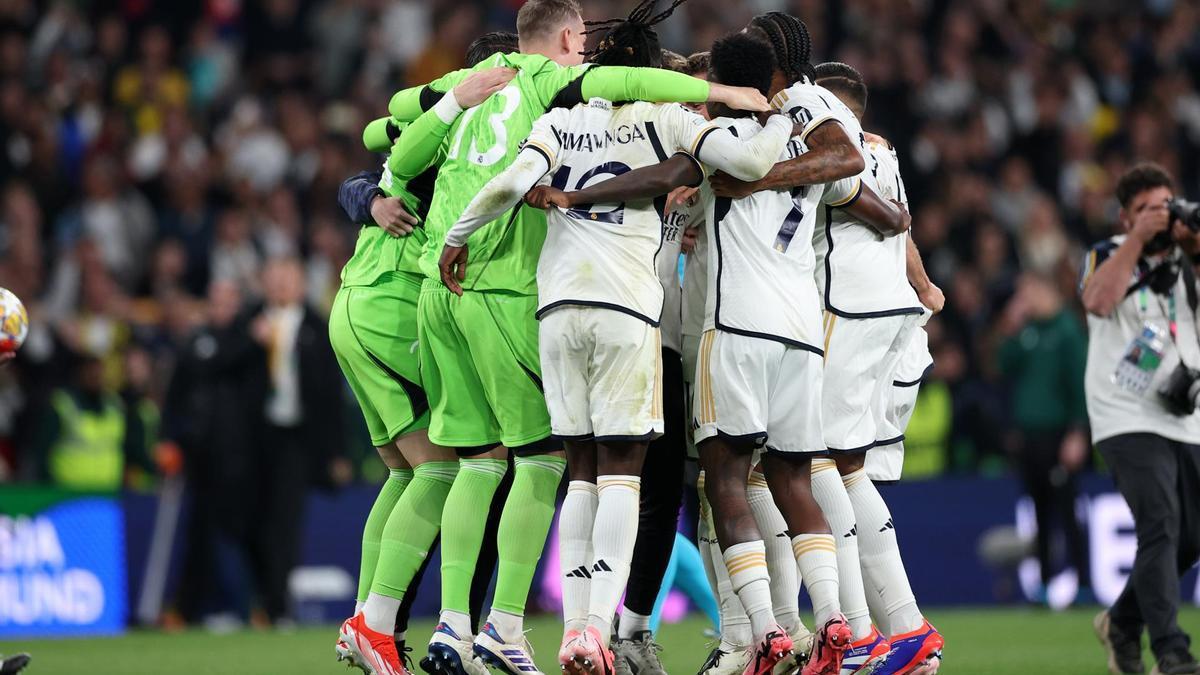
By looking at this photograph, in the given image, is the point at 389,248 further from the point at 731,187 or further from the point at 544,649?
the point at 544,649

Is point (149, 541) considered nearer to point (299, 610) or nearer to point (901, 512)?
point (299, 610)

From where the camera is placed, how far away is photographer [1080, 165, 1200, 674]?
8578 millimetres

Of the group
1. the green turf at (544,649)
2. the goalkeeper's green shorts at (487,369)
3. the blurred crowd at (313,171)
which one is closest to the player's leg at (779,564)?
the goalkeeper's green shorts at (487,369)

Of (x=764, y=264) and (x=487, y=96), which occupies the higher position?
(x=487, y=96)

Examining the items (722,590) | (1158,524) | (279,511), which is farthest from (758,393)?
(279,511)

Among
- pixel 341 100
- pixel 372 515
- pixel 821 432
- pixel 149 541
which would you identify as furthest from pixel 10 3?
pixel 821 432

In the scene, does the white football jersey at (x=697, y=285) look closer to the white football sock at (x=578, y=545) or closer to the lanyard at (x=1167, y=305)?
the white football sock at (x=578, y=545)

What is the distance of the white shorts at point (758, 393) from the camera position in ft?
23.5

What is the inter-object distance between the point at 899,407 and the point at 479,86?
258 cm

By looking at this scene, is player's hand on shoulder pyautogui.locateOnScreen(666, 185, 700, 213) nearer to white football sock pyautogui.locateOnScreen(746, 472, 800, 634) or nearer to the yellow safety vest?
white football sock pyautogui.locateOnScreen(746, 472, 800, 634)

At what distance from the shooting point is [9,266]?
16.2 m

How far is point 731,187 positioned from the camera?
7.32 meters

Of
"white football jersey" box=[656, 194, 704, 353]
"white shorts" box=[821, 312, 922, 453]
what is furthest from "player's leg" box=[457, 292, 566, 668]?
"white shorts" box=[821, 312, 922, 453]

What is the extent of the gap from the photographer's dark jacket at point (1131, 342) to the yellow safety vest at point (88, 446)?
915cm
